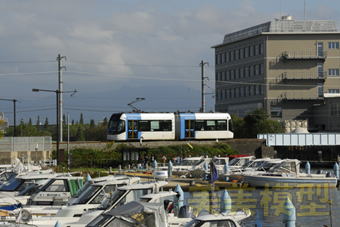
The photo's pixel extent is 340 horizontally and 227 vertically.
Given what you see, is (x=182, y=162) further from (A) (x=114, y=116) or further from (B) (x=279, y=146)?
(B) (x=279, y=146)

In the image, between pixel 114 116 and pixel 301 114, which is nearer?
pixel 114 116

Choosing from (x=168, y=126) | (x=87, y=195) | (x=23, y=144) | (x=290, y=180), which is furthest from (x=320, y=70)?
(x=87, y=195)

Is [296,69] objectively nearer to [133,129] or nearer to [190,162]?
[133,129]

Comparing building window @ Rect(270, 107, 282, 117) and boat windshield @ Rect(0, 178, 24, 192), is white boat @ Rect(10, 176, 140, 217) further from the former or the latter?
building window @ Rect(270, 107, 282, 117)

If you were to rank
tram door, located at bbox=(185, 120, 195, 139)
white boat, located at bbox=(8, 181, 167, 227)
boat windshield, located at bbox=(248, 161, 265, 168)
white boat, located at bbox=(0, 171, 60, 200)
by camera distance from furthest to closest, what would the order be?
tram door, located at bbox=(185, 120, 195, 139), boat windshield, located at bbox=(248, 161, 265, 168), white boat, located at bbox=(0, 171, 60, 200), white boat, located at bbox=(8, 181, 167, 227)

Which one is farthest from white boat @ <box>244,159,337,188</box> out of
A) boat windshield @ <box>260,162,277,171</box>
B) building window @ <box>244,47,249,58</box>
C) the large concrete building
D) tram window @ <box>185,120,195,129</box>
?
building window @ <box>244,47,249,58</box>

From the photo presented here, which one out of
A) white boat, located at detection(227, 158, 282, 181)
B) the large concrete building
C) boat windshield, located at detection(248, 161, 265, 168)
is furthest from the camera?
the large concrete building

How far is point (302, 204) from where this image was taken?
4428 centimetres

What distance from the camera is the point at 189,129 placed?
3135 inches

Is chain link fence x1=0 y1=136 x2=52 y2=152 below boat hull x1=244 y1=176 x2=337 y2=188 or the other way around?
the other way around

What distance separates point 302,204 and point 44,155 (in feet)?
120

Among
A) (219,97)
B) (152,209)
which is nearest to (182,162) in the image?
(152,209)

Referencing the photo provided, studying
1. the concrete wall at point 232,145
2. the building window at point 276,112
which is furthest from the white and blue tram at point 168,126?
the building window at point 276,112

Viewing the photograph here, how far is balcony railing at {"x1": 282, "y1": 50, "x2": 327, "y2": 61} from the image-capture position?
4833 inches
